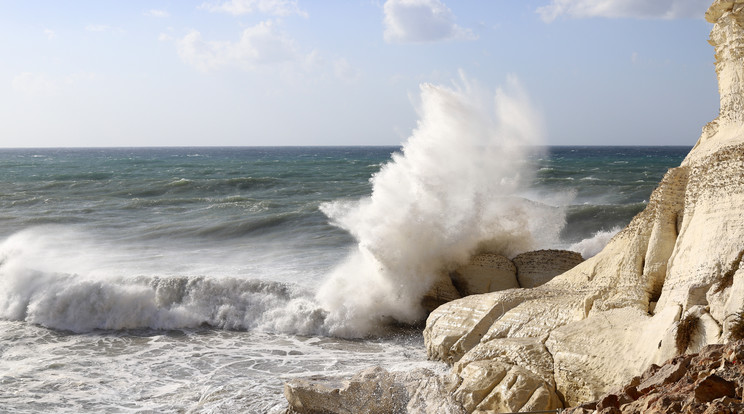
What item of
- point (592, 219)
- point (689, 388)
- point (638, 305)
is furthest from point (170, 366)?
point (592, 219)

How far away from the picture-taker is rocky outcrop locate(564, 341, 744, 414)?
3.10m

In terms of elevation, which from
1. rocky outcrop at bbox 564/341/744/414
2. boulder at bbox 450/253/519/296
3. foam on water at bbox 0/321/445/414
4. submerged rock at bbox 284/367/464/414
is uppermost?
rocky outcrop at bbox 564/341/744/414

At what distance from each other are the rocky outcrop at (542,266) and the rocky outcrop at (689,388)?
527 cm

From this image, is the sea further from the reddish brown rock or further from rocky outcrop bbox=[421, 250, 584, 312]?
the reddish brown rock

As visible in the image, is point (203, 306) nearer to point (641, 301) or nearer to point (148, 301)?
point (148, 301)

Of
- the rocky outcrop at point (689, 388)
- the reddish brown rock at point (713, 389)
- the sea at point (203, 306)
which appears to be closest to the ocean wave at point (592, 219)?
the sea at point (203, 306)

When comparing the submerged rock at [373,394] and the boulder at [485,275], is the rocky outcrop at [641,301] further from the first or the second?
the boulder at [485,275]

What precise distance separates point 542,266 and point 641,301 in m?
3.56

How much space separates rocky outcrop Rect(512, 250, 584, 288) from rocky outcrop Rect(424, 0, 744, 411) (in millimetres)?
2154

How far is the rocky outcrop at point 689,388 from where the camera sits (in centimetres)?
310

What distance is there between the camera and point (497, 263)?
952 cm

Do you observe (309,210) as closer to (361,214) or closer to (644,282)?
(361,214)

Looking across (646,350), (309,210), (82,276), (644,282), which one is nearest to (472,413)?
(646,350)

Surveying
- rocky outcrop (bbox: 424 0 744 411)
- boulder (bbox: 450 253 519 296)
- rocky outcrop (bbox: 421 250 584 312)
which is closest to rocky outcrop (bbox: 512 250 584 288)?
rocky outcrop (bbox: 421 250 584 312)
